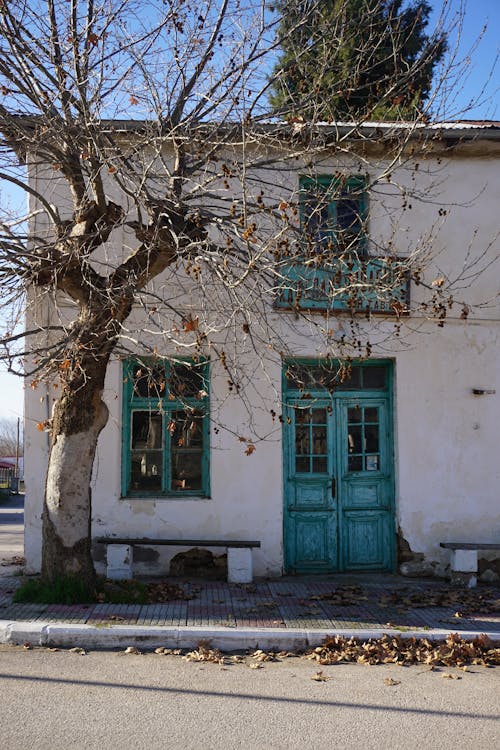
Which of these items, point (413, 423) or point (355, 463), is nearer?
point (413, 423)

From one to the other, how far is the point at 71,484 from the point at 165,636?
1936mm

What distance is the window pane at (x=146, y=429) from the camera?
32.6 ft

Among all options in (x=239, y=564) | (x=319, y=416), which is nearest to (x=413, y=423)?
(x=319, y=416)

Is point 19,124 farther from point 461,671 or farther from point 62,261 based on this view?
point 461,671

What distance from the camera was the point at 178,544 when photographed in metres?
9.29

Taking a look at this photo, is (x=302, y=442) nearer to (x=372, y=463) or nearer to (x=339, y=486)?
(x=339, y=486)

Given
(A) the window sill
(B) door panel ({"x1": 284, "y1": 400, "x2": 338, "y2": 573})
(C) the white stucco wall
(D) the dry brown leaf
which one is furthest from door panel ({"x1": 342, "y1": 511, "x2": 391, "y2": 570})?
(D) the dry brown leaf

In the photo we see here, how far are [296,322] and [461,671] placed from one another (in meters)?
5.01

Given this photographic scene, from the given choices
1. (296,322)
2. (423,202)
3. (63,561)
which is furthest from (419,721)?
(423,202)

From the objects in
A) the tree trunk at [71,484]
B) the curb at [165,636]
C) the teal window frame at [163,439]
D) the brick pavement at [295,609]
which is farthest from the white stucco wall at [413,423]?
the curb at [165,636]

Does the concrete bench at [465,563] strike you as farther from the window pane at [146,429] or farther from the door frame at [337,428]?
the window pane at [146,429]

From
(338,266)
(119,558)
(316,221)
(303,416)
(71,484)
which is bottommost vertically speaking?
(119,558)

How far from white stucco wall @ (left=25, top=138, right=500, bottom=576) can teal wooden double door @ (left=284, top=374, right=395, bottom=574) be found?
0.93 feet

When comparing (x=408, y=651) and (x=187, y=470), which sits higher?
(x=187, y=470)
